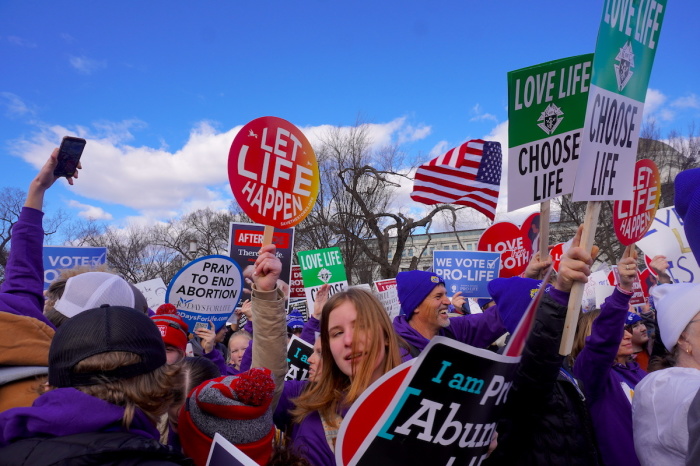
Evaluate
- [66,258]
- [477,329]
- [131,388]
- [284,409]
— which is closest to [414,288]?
[477,329]

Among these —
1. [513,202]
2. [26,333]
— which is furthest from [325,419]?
[513,202]

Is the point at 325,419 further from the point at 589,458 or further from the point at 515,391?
the point at 589,458

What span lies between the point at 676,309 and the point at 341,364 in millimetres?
1495

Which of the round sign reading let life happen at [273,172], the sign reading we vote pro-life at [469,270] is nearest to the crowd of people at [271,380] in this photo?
the round sign reading let life happen at [273,172]

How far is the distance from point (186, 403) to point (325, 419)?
0.55 meters

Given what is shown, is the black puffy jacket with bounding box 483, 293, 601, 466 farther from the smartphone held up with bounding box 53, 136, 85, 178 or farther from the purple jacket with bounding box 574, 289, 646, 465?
the smartphone held up with bounding box 53, 136, 85, 178

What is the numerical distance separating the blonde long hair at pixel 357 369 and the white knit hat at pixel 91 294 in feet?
3.66

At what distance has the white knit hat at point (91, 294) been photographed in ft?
8.74

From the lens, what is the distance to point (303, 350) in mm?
4312

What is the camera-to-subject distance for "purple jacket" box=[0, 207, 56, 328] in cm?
268

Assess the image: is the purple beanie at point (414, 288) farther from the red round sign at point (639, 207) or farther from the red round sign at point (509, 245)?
the red round sign at point (509, 245)

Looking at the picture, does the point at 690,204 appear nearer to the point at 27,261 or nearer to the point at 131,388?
the point at 131,388

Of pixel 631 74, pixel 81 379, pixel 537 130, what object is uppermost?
pixel 631 74

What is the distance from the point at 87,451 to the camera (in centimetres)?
135
